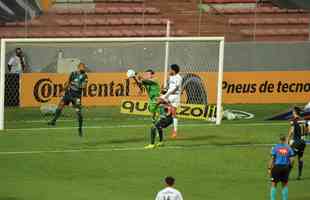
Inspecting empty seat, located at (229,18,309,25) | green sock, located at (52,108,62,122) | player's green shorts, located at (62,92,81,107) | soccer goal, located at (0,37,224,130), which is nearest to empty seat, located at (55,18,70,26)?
soccer goal, located at (0,37,224,130)

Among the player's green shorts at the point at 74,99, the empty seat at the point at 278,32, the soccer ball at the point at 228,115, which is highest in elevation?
the empty seat at the point at 278,32

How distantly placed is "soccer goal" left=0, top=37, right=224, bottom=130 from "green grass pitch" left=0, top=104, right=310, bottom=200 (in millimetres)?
327

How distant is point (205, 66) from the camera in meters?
42.2

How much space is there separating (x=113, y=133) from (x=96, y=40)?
2.88 meters

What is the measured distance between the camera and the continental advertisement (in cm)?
3866

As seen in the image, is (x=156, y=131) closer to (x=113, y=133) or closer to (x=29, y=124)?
(x=113, y=133)

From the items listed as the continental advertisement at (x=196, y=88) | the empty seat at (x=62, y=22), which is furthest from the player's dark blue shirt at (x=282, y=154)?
the empty seat at (x=62, y=22)

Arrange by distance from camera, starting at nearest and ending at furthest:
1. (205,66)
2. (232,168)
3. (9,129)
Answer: (232,168)
(9,129)
(205,66)

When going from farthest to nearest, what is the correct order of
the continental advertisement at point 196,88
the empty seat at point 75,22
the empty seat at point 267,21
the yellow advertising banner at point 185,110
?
the empty seat at point 267,21 < the empty seat at point 75,22 < the continental advertisement at point 196,88 < the yellow advertising banner at point 185,110

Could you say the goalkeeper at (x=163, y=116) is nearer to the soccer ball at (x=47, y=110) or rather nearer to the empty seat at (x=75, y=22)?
the soccer ball at (x=47, y=110)

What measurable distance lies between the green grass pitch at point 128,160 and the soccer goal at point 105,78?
0.33 meters

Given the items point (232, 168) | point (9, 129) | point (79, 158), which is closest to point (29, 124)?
point (9, 129)

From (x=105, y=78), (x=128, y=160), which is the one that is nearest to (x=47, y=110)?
(x=105, y=78)

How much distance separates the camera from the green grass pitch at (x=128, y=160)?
25406 mm
